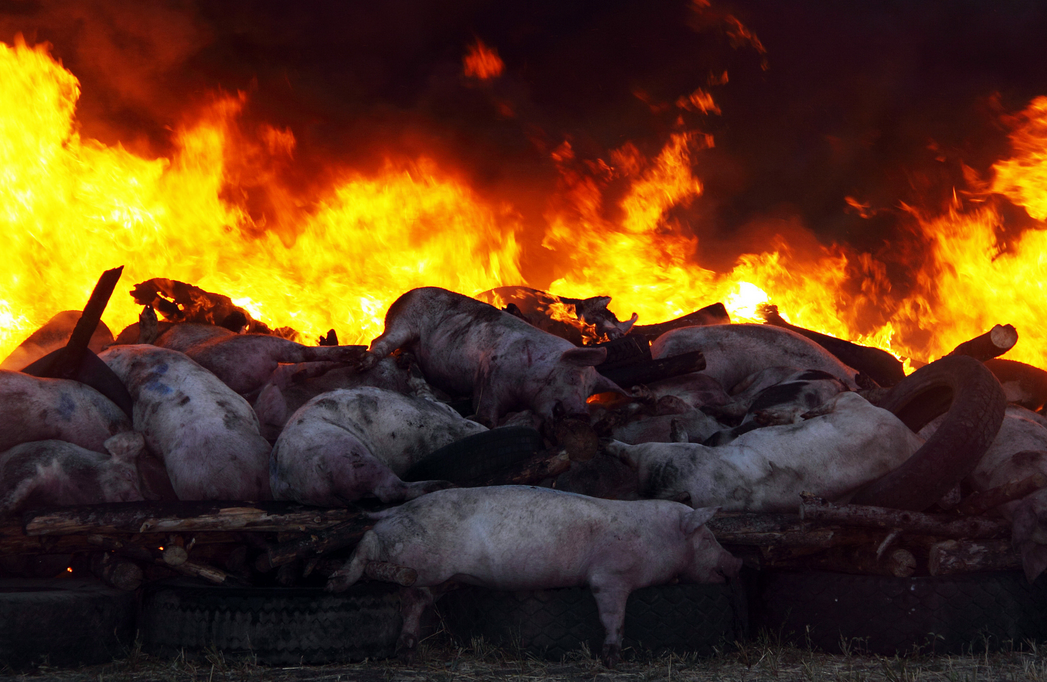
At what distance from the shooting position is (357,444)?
6.18 metres

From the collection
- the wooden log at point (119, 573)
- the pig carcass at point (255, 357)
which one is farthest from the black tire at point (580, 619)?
the pig carcass at point (255, 357)

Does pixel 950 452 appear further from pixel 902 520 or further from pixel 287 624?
pixel 287 624

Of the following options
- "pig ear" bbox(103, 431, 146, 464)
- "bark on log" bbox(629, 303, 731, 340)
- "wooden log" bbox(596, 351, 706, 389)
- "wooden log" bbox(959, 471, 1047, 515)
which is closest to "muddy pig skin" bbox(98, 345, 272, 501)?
"pig ear" bbox(103, 431, 146, 464)

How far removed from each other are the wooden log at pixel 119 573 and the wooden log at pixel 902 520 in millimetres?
4785

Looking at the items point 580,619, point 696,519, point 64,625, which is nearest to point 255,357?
point 64,625

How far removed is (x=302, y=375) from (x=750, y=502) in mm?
4876

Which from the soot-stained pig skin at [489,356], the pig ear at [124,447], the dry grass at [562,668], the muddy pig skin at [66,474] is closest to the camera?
the dry grass at [562,668]

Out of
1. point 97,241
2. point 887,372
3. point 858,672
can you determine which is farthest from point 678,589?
point 97,241

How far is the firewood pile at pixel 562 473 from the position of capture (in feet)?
18.2

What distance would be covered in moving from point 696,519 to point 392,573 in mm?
2073

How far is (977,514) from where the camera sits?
5.85 m

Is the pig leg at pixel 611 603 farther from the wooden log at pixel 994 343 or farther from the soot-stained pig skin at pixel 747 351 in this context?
the wooden log at pixel 994 343

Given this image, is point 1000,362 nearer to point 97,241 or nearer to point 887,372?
point 887,372

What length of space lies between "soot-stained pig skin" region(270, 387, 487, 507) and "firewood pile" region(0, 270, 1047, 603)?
0.09 ft
